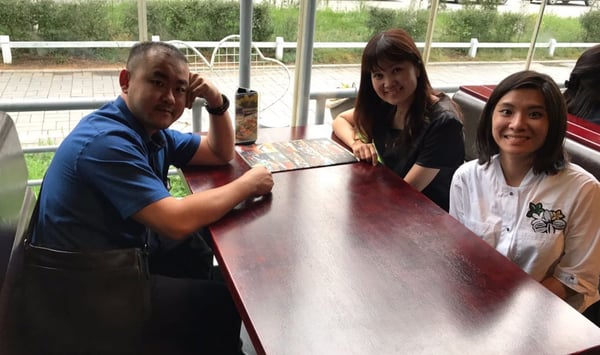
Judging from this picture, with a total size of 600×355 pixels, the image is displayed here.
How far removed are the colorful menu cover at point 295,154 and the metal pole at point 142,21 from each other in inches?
36.9

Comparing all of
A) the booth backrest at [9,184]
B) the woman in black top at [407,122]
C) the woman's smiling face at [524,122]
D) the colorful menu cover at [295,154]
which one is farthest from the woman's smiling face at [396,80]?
the booth backrest at [9,184]

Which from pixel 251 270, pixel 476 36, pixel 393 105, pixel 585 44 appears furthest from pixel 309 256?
pixel 585 44

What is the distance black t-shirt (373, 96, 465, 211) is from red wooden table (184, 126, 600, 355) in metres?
0.30

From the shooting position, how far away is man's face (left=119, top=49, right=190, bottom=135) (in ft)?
4.16

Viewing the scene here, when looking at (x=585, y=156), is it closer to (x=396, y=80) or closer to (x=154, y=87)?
(x=396, y=80)

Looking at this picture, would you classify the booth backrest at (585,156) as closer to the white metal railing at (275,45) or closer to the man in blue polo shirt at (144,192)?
the man in blue polo shirt at (144,192)

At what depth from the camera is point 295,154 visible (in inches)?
66.9

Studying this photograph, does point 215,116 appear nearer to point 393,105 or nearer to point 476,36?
point 393,105

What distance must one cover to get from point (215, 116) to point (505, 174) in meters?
0.97

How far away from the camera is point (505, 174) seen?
55.7 inches

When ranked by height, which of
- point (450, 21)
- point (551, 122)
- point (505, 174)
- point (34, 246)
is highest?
point (450, 21)

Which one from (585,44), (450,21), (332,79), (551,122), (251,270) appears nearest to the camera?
(251,270)

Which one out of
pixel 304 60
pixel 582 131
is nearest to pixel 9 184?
pixel 304 60

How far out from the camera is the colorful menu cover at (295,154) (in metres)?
1.61
